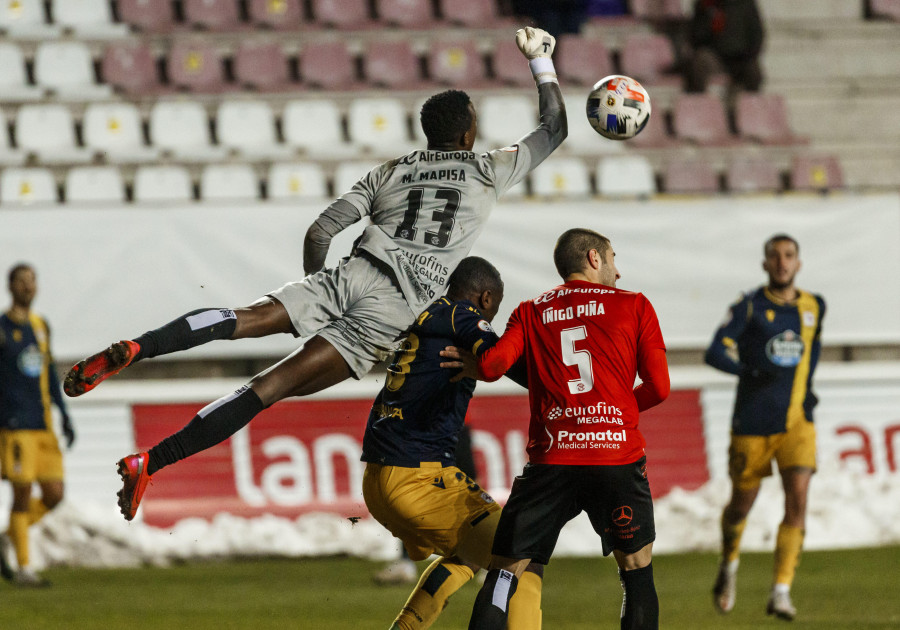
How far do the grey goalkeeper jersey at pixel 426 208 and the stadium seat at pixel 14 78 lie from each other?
8.80 meters

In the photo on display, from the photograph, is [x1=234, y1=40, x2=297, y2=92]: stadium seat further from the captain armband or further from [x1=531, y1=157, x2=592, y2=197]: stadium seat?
the captain armband

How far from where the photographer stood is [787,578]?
7168 mm

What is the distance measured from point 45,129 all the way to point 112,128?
2.28 ft

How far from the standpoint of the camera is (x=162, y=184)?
38.0ft

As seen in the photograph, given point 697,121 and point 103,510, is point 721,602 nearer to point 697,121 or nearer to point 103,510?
point 103,510

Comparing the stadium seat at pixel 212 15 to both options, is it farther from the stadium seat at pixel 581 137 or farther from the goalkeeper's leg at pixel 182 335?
the goalkeeper's leg at pixel 182 335

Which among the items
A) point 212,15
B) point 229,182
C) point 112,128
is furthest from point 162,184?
point 212,15

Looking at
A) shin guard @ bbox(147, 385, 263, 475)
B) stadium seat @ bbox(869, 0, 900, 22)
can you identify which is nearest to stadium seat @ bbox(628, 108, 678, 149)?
stadium seat @ bbox(869, 0, 900, 22)

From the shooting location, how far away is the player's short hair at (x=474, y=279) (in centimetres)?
507

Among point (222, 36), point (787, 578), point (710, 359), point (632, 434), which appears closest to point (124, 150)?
point (222, 36)

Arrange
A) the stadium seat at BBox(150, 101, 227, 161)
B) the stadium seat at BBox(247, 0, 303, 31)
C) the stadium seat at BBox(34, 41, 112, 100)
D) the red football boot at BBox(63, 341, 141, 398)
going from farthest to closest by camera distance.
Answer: the stadium seat at BBox(247, 0, 303, 31), the stadium seat at BBox(34, 41, 112, 100), the stadium seat at BBox(150, 101, 227, 161), the red football boot at BBox(63, 341, 141, 398)

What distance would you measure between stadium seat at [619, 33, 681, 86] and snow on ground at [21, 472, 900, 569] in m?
5.83

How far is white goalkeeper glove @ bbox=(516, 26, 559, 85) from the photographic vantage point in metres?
5.60

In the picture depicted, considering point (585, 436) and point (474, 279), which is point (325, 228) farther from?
point (585, 436)
